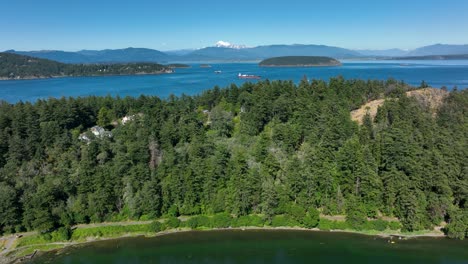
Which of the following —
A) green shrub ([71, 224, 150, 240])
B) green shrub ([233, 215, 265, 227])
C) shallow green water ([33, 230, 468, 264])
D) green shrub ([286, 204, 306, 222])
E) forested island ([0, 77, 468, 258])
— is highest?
forested island ([0, 77, 468, 258])

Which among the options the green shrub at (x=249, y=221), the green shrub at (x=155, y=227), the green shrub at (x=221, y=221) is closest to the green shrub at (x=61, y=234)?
the green shrub at (x=155, y=227)

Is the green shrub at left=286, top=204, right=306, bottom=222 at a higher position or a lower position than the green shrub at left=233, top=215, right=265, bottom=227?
higher

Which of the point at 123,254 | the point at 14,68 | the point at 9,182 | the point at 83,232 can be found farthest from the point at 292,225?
the point at 14,68

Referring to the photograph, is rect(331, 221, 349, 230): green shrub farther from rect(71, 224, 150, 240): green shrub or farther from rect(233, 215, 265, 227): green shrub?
rect(71, 224, 150, 240): green shrub

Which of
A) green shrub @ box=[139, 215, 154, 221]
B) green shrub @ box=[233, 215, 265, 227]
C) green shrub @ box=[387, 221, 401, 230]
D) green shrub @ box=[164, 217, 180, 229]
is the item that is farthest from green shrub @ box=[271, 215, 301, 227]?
green shrub @ box=[139, 215, 154, 221]

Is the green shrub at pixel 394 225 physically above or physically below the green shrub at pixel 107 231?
above

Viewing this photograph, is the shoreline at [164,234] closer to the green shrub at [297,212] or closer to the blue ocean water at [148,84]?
the green shrub at [297,212]
